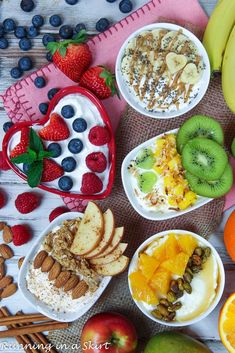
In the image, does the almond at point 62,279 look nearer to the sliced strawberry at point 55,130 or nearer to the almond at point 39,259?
the almond at point 39,259

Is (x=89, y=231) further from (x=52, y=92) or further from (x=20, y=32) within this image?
(x=20, y=32)

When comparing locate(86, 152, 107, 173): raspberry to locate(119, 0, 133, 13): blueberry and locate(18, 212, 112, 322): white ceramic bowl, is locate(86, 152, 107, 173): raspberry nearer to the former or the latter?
locate(18, 212, 112, 322): white ceramic bowl

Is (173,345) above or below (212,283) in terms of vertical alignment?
below

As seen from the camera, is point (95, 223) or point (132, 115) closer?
point (95, 223)

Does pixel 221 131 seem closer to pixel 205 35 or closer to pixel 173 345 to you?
pixel 205 35

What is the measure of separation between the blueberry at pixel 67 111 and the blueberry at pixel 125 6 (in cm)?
40

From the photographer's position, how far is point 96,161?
1.57 metres

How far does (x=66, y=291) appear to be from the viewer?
1.65 meters

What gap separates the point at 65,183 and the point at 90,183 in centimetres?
8

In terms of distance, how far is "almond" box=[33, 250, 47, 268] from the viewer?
1645 millimetres

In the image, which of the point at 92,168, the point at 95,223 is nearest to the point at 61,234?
the point at 95,223

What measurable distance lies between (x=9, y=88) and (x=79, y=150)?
1.17 feet

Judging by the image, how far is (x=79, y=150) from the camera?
1582mm

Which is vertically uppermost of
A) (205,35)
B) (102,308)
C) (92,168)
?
(205,35)
